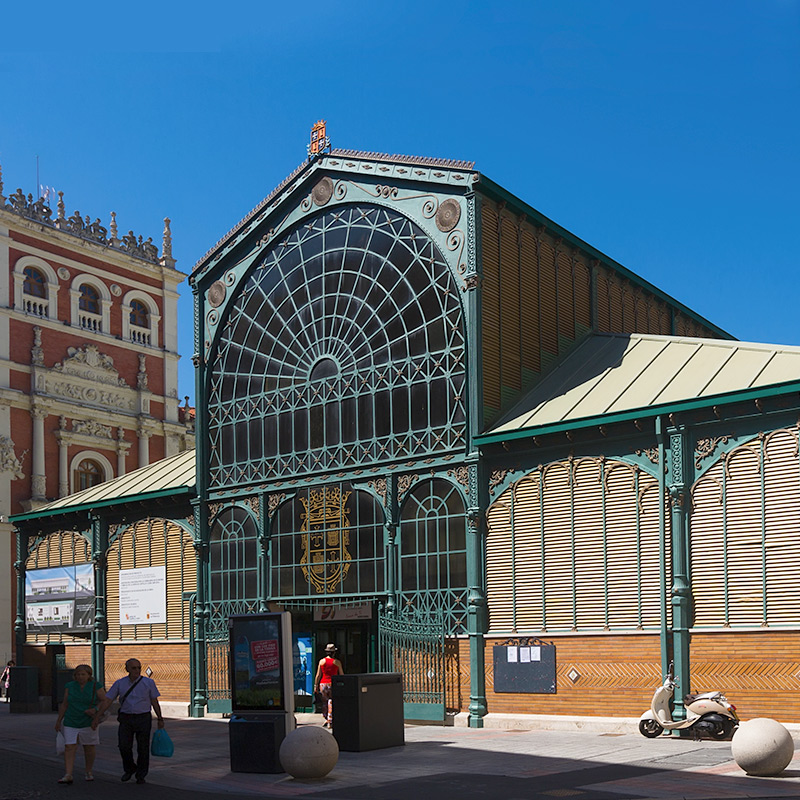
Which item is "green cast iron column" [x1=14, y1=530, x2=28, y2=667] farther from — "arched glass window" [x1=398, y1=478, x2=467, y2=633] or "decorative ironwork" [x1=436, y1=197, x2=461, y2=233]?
"decorative ironwork" [x1=436, y1=197, x2=461, y2=233]

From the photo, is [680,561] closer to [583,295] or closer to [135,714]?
[583,295]

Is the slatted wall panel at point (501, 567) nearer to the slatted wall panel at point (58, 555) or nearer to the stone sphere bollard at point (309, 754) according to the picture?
the stone sphere bollard at point (309, 754)

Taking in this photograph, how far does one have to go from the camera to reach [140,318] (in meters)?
58.1

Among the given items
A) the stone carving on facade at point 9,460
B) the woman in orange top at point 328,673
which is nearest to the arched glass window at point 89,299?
the stone carving on facade at point 9,460

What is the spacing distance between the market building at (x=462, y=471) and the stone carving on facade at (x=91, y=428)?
781 inches

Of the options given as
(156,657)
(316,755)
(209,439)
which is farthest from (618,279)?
(316,755)

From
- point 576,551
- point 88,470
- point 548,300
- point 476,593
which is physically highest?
point 548,300

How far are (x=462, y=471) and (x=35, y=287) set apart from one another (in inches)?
1342

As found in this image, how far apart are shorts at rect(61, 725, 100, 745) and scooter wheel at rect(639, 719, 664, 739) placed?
31.2ft

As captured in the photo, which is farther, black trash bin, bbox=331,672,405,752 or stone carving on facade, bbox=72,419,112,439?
stone carving on facade, bbox=72,419,112,439

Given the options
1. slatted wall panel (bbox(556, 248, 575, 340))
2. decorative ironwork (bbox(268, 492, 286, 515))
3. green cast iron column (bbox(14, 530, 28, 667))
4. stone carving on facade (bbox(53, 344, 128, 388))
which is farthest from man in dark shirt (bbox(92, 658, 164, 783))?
A: stone carving on facade (bbox(53, 344, 128, 388))

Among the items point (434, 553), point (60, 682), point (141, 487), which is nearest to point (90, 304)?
point (141, 487)

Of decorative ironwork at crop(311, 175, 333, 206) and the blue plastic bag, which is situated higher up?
decorative ironwork at crop(311, 175, 333, 206)

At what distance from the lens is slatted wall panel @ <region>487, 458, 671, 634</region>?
854 inches
